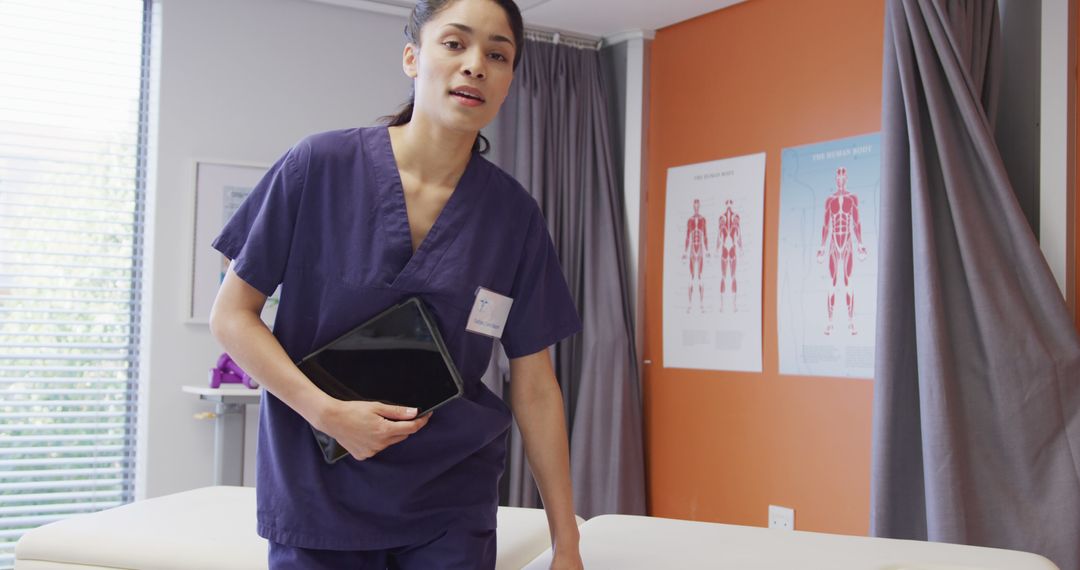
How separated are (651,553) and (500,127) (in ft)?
8.35

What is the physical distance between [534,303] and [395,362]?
0.86 ft

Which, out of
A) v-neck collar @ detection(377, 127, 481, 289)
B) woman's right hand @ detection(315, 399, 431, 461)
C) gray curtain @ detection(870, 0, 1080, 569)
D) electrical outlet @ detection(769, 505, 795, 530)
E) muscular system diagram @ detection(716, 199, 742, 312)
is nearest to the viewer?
woman's right hand @ detection(315, 399, 431, 461)

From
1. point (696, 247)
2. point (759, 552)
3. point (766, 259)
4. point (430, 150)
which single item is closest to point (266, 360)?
point (430, 150)

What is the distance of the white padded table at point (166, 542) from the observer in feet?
5.41

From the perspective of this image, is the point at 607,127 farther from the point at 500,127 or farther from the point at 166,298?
the point at 166,298

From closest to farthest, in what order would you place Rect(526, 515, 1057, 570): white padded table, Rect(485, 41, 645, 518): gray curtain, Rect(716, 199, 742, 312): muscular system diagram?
Rect(526, 515, 1057, 570): white padded table, Rect(716, 199, 742, 312): muscular system diagram, Rect(485, 41, 645, 518): gray curtain

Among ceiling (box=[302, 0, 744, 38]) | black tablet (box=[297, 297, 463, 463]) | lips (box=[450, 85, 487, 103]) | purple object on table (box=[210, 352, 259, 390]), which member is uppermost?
ceiling (box=[302, 0, 744, 38])

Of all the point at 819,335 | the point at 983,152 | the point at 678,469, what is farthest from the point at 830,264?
the point at 678,469

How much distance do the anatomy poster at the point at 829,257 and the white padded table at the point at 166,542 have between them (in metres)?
1.65

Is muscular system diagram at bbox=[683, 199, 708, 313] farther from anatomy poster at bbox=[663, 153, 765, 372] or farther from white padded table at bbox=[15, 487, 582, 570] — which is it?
white padded table at bbox=[15, 487, 582, 570]

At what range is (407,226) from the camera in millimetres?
1343

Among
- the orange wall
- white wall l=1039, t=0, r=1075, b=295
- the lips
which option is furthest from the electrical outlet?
the lips

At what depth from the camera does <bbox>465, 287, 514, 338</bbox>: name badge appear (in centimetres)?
136

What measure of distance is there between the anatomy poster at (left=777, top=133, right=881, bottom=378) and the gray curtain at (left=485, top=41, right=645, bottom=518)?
0.69m
